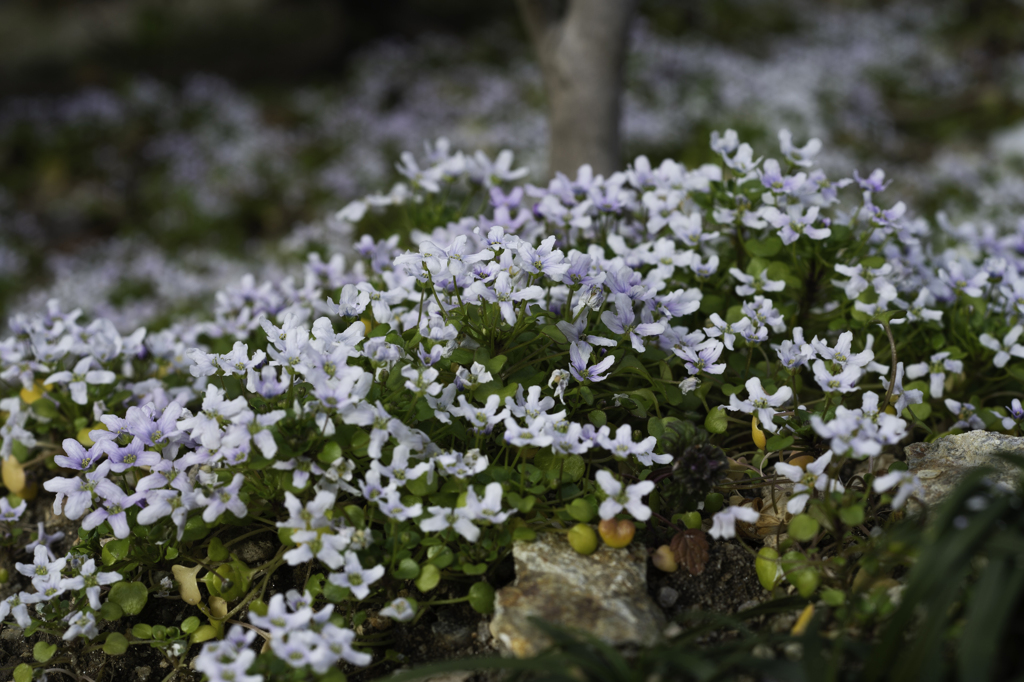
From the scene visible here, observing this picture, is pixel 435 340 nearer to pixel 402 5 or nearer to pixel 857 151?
pixel 857 151

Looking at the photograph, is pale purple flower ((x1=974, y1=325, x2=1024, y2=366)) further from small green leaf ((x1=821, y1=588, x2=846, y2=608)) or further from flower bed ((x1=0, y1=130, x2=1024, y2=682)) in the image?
small green leaf ((x1=821, y1=588, x2=846, y2=608))

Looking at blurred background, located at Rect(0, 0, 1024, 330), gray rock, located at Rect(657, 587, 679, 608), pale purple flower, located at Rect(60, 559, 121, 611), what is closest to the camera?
pale purple flower, located at Rect(60, 559, 121, 611)

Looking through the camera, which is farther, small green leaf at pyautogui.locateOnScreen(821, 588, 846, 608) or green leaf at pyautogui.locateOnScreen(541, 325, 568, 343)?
green leaf at pyautogui.locateOnScreen(541, 325, 568, 343)

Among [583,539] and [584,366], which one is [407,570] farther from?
[584,366]

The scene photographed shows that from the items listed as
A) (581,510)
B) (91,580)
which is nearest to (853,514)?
(581,510)

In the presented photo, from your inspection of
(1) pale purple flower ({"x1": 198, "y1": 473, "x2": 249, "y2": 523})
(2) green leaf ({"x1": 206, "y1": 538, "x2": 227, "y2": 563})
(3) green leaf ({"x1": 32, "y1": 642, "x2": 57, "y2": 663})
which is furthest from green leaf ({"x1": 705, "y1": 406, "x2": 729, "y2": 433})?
(3) green leaf ({"x1": 32, "y1": 642, "x2": 57, "y2": 663})

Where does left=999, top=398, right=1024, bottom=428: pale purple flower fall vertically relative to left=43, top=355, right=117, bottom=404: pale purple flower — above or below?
above

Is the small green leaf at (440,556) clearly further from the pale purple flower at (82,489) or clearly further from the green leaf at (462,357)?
the pale purple flower at (82,489)

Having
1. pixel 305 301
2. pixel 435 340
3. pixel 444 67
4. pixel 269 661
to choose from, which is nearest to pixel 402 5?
pixel 444 67

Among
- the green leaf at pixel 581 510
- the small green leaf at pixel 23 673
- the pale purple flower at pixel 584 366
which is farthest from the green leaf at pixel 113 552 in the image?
the pale purple flower at pixel 584 366
